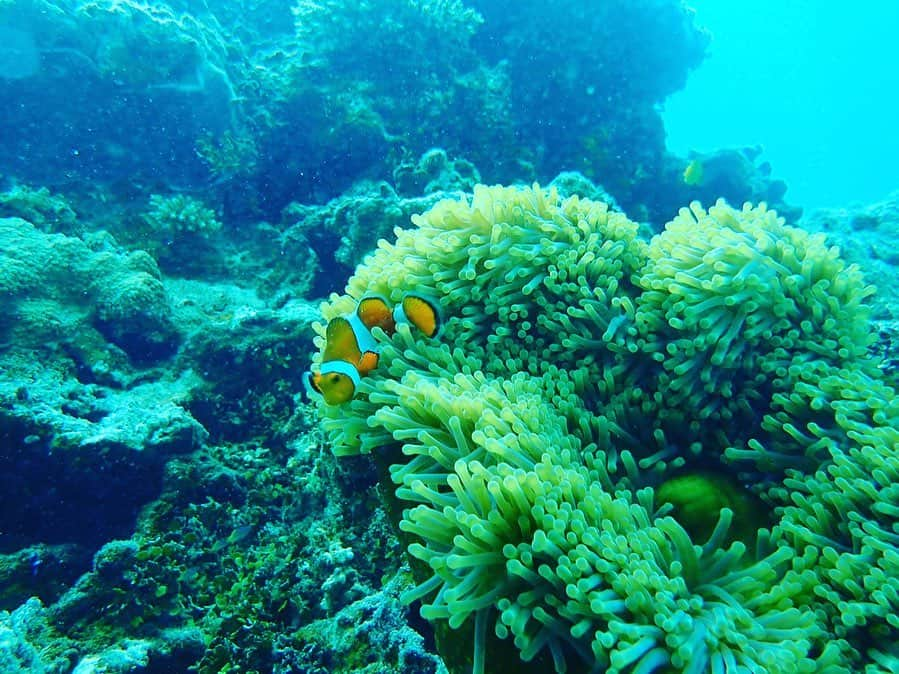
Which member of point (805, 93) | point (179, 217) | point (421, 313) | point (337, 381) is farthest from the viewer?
point (805, 93)

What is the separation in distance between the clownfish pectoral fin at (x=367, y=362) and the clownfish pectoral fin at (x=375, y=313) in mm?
178

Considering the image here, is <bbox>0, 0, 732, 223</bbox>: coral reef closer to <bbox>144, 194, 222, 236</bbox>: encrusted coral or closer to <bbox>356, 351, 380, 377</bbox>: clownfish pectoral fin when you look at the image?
<bbox>144, 194, 222, 236</bbox>: encrusted coral

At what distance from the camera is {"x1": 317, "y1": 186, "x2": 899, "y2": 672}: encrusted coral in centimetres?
133

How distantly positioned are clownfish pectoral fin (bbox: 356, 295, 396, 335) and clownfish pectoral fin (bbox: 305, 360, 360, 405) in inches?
10.8

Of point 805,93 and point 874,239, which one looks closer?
point 874,239

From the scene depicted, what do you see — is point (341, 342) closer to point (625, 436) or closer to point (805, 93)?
point (625, 436)

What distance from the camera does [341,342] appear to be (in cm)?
202

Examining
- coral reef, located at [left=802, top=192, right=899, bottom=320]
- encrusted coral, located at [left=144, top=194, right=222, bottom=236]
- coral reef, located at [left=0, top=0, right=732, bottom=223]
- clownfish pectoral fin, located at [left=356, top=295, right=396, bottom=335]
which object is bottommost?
clownfish pectoral fin, located at [left=356, top=295, right=396, bottom=335]

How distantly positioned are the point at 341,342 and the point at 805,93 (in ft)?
314

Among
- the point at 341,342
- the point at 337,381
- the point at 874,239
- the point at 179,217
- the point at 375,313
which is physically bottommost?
the point at 337,381

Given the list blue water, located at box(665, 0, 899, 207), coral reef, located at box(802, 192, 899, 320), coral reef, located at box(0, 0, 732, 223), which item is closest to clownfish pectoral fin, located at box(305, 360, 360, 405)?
coral reef, located at box(0, 0, 732, 223)

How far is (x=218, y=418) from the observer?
388 cm

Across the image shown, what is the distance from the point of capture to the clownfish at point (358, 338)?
1.95m

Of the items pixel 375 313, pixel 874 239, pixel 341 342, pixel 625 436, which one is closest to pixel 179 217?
pixel 375 313
